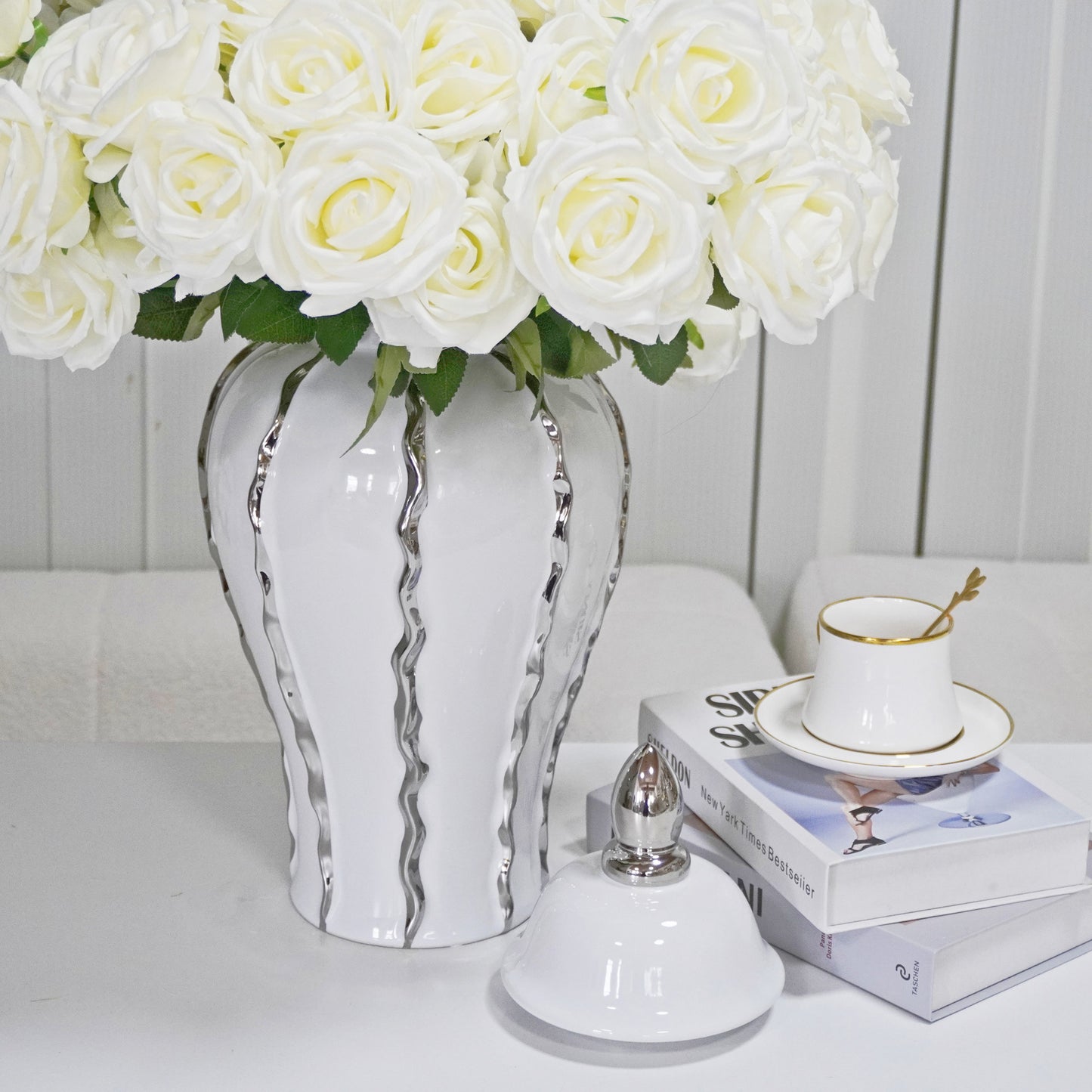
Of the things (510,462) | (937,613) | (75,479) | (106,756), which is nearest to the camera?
(510,462)

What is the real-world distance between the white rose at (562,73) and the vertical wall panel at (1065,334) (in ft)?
3.94

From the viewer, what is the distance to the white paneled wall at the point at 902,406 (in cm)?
154

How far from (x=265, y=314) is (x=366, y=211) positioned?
0.08 metres

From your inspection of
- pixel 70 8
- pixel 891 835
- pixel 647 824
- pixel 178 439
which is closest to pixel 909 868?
pixel 891 835

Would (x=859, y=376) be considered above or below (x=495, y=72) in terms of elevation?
below

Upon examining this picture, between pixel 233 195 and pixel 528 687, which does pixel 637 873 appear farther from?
pixel 233 195

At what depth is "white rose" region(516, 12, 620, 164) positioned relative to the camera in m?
0.51

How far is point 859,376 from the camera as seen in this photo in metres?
1.61

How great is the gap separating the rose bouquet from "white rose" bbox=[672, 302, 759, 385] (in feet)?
0.38

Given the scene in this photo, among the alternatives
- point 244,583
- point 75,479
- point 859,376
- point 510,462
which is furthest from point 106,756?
point 859,376

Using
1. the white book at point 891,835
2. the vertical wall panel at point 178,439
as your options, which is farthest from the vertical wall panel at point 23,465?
the white book at point 891,835

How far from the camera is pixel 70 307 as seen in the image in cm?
59

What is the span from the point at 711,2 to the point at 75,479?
1.24m

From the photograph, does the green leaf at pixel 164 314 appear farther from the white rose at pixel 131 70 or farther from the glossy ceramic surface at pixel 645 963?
the glossy ceramic surface at pixel 645 963
